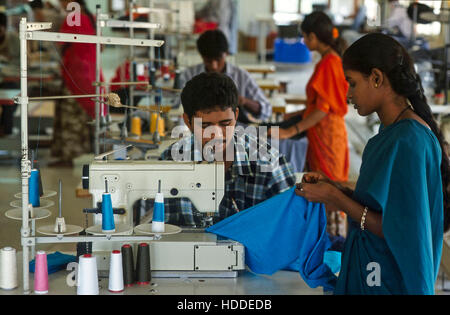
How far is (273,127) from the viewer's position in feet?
12.0

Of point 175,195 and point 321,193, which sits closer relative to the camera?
point 321,193

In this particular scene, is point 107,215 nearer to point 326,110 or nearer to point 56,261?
point 56,261

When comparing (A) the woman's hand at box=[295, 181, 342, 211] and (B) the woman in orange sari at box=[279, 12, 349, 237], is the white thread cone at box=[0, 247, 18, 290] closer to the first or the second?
(A) the woman's hand at box=[295, 181, 342, 211]

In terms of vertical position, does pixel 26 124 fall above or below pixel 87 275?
above

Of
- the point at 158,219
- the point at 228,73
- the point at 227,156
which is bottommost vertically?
the point at 158,219

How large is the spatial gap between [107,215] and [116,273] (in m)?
0.16

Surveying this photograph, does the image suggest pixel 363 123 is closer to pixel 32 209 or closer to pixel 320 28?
pixel 320 28

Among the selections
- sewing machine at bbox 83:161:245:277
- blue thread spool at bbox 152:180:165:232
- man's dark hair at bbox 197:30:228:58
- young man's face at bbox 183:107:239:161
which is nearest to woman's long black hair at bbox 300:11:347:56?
man's dark hair at bbox 197:30:228:58

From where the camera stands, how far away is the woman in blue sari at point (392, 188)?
1.63 metres

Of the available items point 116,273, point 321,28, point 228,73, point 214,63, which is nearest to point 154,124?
point 214,63

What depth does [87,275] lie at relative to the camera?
1.72 metres

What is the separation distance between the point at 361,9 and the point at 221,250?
12351 millimetres

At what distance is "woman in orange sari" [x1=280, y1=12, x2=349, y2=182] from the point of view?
386 cm
